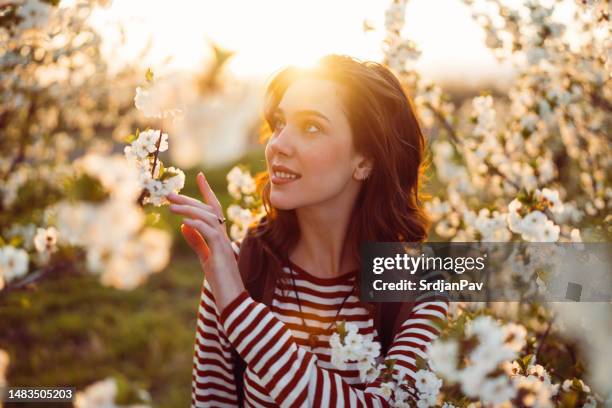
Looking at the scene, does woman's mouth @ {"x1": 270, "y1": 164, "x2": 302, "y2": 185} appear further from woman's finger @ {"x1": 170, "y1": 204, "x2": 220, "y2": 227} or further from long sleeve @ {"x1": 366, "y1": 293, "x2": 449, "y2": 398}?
long sleeve @ {"x1": 366, "y1": 293, "x2": 449, "y2": 398}

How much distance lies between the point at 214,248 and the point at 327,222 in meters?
0.64

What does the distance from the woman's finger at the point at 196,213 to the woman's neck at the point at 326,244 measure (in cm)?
60

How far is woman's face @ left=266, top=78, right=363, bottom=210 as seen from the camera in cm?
181

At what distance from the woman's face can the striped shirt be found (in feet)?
1.10

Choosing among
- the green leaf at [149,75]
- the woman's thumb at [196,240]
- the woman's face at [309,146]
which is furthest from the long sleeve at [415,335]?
the green leaf at [149,75]

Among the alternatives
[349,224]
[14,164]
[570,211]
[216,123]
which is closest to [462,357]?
[349,224]

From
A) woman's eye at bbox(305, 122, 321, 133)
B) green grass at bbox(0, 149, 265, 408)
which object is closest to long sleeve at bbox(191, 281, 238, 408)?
woman's eye at bbox(305, 122, 321, 133)

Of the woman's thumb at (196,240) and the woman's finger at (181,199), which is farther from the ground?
the woman's finger at (181,199)

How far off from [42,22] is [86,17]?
0.87 metres

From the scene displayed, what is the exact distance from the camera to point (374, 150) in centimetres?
202

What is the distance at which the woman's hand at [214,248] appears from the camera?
56.1 inches

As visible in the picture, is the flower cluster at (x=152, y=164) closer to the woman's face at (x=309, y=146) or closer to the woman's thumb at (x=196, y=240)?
the woman's thumb at (x=196, y=240)

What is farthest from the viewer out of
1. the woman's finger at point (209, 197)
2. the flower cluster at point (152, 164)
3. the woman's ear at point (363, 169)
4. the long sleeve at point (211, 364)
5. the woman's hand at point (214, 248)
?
the woman's ear at point (363, 169)

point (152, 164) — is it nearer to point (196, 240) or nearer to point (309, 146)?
point (196, 240)
